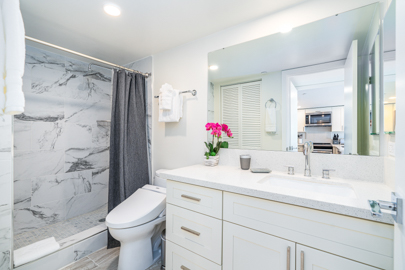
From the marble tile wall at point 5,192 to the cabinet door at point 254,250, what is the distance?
158cm

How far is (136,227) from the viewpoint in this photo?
1.51 metres

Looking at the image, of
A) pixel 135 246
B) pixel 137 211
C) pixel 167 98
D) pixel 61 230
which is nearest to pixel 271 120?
pixel 167 98

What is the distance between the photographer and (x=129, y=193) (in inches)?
82.1

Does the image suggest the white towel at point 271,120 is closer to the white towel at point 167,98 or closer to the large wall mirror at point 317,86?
the large wall mirror at point 317,86

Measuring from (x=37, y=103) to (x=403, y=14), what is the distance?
3.05m

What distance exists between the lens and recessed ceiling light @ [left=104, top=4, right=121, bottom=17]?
1.48 m

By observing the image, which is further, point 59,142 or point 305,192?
point 59,142

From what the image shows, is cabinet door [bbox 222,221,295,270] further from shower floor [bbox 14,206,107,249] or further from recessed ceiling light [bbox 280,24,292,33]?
shower floor [bbox 14,206,107,249]

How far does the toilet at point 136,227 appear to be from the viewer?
1.48 metres

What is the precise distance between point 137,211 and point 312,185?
1.39 metres

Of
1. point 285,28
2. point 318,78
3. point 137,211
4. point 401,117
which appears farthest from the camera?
point 137,211

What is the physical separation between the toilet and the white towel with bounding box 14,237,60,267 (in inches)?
24.3

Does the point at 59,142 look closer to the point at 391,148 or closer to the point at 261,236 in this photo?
the point at 261,236

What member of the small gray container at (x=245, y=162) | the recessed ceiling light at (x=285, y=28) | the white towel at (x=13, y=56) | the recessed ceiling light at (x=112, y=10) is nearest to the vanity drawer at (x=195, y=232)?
the small gray container at (x=245, y=162)
